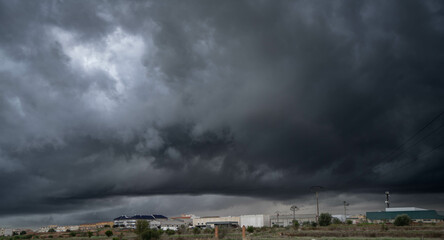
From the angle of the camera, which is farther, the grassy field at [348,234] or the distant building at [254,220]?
the distant building at [254,220]

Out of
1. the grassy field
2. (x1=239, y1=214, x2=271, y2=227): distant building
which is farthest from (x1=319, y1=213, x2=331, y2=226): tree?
(x1=239, y1=214, x2=271, y2=227): distant building

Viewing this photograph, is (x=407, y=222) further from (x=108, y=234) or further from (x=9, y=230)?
(x=9, y=230)

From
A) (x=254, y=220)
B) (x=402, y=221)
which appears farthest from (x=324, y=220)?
(x=254, y=220)

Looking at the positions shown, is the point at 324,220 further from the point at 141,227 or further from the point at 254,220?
the point at 141,227

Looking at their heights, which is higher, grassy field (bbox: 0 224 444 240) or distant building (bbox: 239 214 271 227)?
grassy field (bbox: 0 224 444 240)

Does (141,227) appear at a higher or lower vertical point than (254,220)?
higher

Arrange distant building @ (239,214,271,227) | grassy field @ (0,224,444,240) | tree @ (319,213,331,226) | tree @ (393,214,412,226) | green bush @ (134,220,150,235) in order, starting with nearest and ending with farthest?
grassy field @ (0,224,444,240) < green bush @ (134,220,150,235) < tree @ (393,214,412,226) < tree @ (319,213,331,226) < distant building @ (239,214,271,227)

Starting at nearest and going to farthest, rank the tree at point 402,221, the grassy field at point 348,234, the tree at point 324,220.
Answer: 1. the grassy field at point 348,234
2. the tree at point 402,221
3. the tree at point 324,220

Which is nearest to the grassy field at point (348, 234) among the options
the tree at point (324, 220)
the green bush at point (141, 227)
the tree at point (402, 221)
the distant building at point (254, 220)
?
the tree at point (402, 221)

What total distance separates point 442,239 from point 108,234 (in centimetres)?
9976

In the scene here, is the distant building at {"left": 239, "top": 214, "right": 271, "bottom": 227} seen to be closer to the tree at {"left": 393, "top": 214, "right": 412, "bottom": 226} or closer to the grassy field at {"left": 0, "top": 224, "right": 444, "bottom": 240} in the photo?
the tree at {"left": 393, "top": 214, "right": 412, "bottom": 226}

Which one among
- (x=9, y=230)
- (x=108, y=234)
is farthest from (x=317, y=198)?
(x=9, y=230)

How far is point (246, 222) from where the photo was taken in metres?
191

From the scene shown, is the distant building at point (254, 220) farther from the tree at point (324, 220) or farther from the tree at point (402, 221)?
the tree at point (402, 221)
